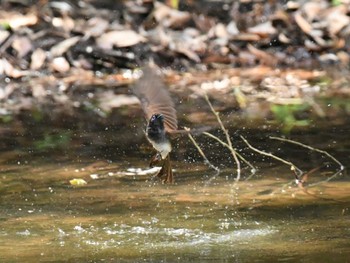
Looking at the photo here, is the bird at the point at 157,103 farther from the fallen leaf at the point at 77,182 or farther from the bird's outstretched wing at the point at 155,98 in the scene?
the fallen leaf at the point at 77,182

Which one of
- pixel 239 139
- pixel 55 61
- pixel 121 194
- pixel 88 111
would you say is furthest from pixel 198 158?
pixel 55 61

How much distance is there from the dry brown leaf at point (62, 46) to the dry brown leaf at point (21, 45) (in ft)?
0.65

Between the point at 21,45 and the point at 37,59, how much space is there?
22 centimetres

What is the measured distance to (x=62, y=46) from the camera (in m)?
7.86

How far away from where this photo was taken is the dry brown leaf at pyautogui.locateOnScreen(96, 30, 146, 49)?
7.93 metres

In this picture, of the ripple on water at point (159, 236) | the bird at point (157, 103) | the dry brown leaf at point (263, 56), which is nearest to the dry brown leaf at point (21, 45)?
the dry brown leaf at point (263, 56)

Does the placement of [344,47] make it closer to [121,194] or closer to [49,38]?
[49,38]

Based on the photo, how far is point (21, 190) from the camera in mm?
4039

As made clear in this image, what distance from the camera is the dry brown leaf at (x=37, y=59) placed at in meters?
7.71

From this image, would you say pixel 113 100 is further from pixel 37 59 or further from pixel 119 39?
pixel 119 39

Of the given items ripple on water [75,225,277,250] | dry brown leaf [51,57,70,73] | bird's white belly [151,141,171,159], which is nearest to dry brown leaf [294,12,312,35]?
dry brown leaf [51,57,70,73]

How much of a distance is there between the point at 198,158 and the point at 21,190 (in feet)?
3.27

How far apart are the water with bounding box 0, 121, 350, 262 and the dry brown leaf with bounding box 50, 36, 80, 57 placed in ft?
10.2

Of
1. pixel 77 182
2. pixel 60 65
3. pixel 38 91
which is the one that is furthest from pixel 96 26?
pixel 77 182
